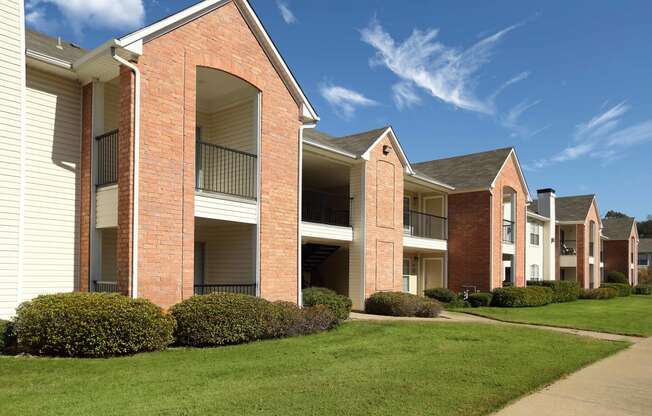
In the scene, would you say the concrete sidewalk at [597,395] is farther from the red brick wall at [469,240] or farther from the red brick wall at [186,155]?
the red brick wall at [469,240]

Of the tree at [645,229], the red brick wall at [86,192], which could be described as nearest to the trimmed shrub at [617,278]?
the red brick wall at [86,192]

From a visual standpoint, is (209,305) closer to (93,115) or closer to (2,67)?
(93,115)

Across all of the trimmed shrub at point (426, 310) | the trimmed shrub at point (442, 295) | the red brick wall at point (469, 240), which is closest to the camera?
the trimmed shrub at point (426, 310)

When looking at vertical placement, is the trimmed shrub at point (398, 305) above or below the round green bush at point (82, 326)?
below

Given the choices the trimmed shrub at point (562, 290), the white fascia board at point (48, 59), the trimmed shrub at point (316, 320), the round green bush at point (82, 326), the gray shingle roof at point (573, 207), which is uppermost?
the white fascia board at point (48, 59)

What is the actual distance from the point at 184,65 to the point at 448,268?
2033 centimetres

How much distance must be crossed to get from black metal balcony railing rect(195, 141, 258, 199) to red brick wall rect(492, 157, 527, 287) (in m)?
17.4

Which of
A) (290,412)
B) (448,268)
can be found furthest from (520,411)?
(448,268)


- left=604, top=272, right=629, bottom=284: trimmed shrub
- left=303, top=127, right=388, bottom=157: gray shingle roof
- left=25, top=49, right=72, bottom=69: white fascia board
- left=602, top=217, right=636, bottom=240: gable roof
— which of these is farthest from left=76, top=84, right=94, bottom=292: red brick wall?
left=602, top=217, right=636, bottom=240: gable roof

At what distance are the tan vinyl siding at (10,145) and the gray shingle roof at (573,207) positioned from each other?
43.8 m

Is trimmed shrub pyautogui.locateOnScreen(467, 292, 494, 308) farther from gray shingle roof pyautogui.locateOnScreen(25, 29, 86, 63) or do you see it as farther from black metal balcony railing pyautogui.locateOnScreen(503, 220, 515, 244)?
gray shingle roof pyautogui.locateOnScreen(25, 29, 86, 63)

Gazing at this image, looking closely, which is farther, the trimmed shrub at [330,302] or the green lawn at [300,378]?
the trimmed shrub at [330,302]

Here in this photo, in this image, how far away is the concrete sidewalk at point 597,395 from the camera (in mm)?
7172

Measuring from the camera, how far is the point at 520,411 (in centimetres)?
700
